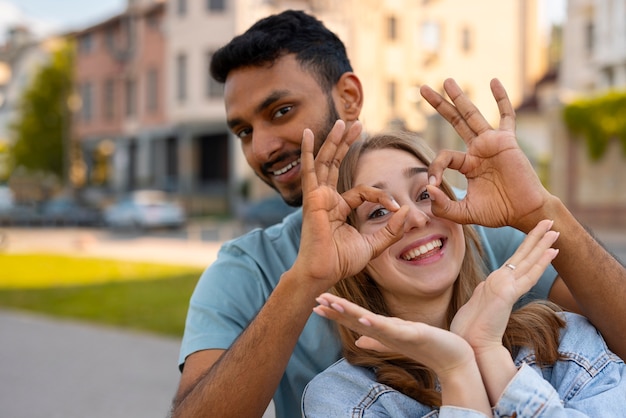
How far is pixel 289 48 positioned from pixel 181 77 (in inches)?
1450

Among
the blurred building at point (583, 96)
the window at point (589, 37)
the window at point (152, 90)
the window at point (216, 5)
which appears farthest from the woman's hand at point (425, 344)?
the window at point (152, 90)

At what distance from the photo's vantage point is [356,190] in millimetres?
2508

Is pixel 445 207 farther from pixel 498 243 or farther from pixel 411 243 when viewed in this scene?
pixel 498 243

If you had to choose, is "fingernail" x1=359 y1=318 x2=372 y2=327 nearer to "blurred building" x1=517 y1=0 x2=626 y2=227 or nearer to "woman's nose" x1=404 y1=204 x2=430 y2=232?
"woman's nose" x1=404 y1=204 x2=430 y2=232

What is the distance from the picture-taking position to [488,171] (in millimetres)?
2566

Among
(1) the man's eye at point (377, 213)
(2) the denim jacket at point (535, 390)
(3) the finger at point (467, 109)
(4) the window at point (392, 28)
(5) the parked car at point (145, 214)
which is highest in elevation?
(3) the finger at point (467, 109)

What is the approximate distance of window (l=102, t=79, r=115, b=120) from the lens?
4750 cm

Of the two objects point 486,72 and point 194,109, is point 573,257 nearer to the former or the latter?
point 194,109

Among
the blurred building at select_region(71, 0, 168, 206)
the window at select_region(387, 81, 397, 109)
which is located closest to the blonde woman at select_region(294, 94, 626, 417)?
the window at select_region(387, 81, 397, 109)

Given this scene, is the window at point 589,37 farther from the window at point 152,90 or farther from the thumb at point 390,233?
the thumb at point 390,233

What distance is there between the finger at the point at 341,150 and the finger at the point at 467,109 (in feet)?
1.08

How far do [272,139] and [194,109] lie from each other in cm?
3550

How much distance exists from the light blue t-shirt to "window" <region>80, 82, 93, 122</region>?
161 feet

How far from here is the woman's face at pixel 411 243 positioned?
8.37 feet
